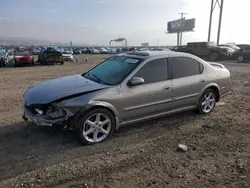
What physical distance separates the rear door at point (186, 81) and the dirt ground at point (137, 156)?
1.55 feet

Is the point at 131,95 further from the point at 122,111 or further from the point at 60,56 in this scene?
the point at 60,56

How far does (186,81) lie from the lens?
530 cm

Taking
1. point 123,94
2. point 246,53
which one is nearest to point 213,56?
point 246,53

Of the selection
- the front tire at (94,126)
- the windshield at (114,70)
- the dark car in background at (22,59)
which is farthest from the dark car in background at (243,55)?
the front tire at (94,126)

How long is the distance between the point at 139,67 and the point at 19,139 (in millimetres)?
2642

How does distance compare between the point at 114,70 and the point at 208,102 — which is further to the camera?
the point at 208,102

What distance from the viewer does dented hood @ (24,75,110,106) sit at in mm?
4102

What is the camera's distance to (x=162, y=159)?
3734 millimetres

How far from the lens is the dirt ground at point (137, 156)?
3174 millimetres

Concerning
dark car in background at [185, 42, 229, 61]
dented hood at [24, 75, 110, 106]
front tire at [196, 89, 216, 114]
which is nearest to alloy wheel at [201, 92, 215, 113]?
front tire at [196, 89, 216, 114]

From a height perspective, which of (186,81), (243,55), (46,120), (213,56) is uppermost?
(186,81)

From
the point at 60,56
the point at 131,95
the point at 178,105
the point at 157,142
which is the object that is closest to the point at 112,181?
the point at 157,142

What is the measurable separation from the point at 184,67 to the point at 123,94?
1.78 m

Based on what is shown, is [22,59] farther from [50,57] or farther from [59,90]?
[59,90]
